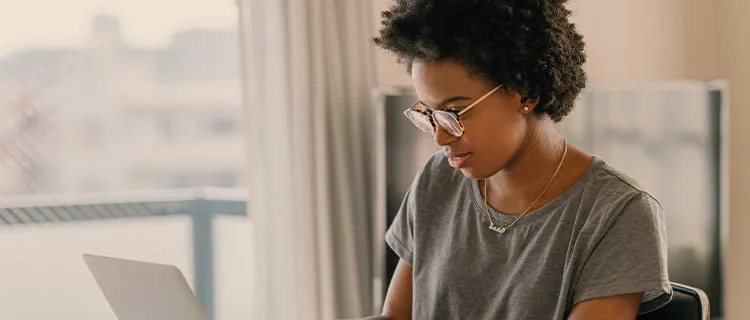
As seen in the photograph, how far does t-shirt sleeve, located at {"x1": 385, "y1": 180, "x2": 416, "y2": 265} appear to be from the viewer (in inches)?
64.5

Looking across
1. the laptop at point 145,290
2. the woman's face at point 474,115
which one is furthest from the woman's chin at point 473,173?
the laptop at point 145,290

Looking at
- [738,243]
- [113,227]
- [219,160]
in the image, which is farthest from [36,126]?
[738,243]

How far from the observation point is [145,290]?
1.35 meters

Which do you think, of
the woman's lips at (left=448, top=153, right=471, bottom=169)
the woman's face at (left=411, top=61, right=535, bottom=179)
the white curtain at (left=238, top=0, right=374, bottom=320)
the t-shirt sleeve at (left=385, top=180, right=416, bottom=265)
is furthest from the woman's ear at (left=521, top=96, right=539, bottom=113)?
the white curtain at (left=238, top=0, right=374, bottom=320)

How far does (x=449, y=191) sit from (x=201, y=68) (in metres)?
1.12

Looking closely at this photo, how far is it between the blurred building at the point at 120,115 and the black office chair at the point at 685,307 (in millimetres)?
1445

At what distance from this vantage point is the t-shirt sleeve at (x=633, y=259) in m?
1.27

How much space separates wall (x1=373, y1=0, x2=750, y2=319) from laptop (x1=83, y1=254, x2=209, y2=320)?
4.27 ft

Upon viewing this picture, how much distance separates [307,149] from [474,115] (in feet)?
3.59

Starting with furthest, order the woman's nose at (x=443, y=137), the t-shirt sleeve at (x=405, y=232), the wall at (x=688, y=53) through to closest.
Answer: the wall at (x=688, y=53) → the t-shirt sleeve at (x=405, y=232) → the woman's nose at (x=443, y=137)

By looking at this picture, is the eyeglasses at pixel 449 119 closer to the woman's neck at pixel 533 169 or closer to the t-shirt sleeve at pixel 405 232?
the woman's neck at pixel 533 169

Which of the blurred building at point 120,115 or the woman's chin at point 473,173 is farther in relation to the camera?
the blurred building at point 120,115

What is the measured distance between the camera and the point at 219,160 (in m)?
2.55

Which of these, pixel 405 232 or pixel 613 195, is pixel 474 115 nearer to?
pixel 613 195
